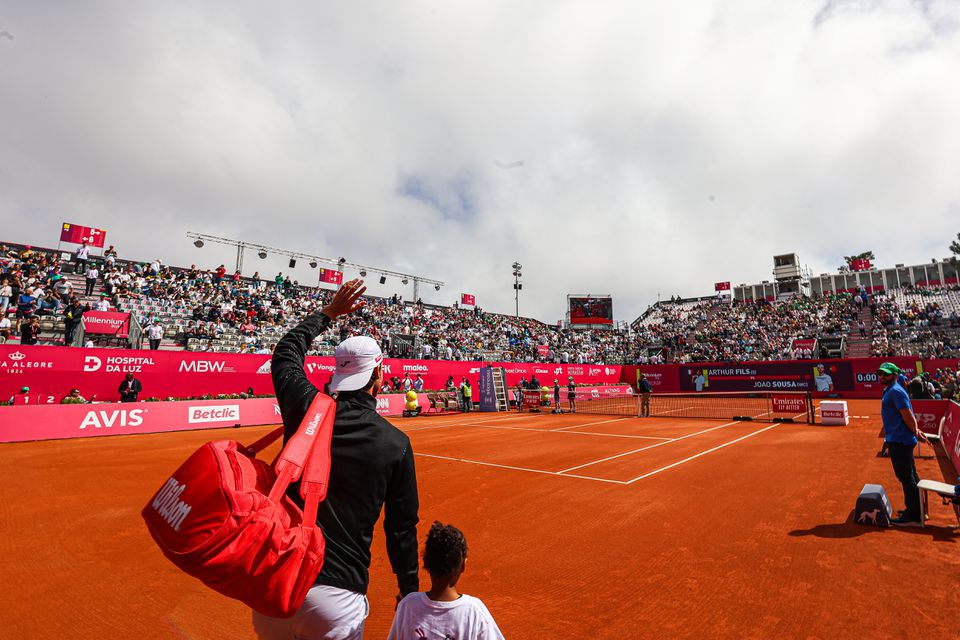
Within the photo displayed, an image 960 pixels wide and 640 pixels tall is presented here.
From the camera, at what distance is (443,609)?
237cm

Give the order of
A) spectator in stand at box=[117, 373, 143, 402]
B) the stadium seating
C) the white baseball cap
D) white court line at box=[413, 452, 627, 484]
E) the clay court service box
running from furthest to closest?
the stadium seating, spectator in stand at box=[117, 373, 143, 402], the clay court service box, white court line at box=[413, 452, 627, 484], the white baseball cap

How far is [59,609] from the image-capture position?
4.65m

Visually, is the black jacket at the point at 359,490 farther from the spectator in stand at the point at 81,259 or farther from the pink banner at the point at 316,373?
the spectator in stand at the point at 81,259

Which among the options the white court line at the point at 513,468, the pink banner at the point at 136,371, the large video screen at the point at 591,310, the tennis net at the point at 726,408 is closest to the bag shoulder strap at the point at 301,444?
the white court line at the point at 513,468

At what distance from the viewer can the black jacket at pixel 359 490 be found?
2109 mm

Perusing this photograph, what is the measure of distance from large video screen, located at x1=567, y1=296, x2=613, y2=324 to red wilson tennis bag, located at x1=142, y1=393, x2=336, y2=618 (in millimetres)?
64357

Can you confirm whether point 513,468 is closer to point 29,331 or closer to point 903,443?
point 903,443

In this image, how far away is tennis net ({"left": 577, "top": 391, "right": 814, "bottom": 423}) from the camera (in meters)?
21.7

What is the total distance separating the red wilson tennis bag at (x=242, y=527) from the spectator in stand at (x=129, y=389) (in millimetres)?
22254

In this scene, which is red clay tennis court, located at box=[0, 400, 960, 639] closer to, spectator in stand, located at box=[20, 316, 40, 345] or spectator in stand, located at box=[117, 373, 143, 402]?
spectator in stand, located at box=[117, 373, 143, 402]

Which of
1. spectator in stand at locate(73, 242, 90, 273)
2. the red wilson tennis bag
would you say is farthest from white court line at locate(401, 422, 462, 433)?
spectator in stand at locate(73, 242, 90, 273)

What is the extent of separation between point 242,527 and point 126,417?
2145 cm

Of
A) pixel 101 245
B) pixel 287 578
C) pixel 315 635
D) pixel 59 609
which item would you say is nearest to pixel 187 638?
pixel 59 609

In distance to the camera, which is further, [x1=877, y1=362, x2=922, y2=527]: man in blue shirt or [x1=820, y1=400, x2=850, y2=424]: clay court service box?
[x1=820, y1=400, x2=850, y2=424]: clay court service box
